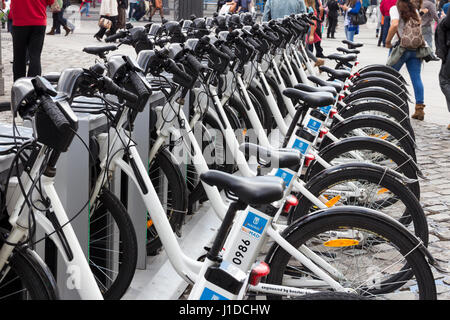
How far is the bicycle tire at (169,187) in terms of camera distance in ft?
14.5

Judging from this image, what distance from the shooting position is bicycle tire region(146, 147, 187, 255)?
14.5 feet

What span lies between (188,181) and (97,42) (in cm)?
1597

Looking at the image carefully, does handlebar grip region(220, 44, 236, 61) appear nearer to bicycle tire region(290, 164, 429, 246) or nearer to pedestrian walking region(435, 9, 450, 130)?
bicycle tire region(290, 164, 429, 246)

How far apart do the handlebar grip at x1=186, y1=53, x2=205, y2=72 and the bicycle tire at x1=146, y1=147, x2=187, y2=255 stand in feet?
1.79

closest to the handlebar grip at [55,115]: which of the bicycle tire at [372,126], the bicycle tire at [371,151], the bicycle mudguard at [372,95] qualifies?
the bicycle tire at [371,151]

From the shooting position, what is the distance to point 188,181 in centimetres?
542

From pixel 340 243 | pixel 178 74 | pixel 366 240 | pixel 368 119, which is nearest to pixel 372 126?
pixel 368 119

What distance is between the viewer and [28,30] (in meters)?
8.90

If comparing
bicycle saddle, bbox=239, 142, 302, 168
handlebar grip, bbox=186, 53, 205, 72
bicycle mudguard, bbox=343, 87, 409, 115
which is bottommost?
bicycle mudguard, bbox=343, 87, 409, 115

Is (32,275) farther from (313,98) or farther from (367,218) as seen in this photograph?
(313,98)

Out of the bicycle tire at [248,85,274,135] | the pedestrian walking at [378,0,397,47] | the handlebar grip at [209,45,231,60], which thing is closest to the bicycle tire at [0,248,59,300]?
the handlebar grip at [209,45,231,60]

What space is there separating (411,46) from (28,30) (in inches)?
210

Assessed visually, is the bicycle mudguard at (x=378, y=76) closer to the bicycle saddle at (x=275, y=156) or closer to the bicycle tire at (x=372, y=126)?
the bicycle tire at (x=372, y=126)
